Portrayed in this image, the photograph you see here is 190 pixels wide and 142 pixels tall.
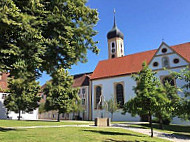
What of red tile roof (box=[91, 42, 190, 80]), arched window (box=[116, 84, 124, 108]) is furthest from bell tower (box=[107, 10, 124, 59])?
arched window (box=[116, 84, 124, 108])

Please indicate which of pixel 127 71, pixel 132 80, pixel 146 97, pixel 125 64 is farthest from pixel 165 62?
pixel 146 97

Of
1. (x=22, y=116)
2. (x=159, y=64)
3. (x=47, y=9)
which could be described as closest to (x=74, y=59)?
(x=47, y=9)

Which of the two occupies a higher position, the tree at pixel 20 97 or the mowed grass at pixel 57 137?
the tree at pixel 20 97

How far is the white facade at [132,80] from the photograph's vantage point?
32875 millimetres

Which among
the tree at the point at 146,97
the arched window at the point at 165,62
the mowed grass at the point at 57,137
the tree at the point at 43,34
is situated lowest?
the mowed grass at the point at 57,137

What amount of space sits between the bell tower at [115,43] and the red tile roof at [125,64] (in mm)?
19867

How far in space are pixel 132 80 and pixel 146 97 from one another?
25880 mm

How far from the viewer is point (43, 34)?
10.1 m

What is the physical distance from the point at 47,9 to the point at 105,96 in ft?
107

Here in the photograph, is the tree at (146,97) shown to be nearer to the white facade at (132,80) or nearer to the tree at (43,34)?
the tree at (43,34)

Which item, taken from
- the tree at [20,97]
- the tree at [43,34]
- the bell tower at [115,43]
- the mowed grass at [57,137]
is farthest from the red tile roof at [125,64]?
the tree at [43,34]

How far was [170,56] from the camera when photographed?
3409 cm

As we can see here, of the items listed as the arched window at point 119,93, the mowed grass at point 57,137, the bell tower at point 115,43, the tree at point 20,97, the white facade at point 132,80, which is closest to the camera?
the mowed grass at point 57,137

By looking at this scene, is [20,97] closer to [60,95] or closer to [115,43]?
[60,95]
